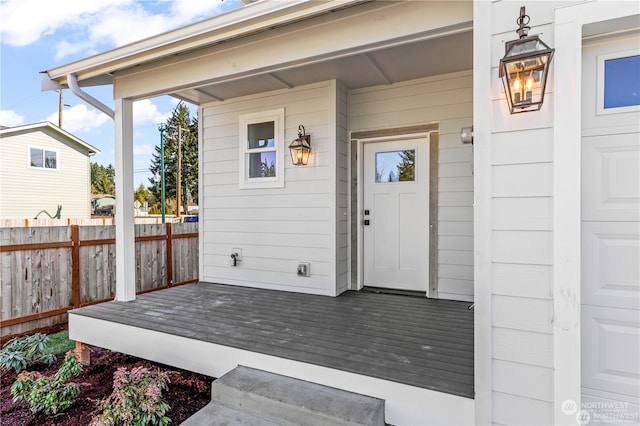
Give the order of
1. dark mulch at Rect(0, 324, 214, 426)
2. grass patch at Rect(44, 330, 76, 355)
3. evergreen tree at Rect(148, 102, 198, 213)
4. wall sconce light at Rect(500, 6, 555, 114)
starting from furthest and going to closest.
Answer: evergreen tree at Rect(148, 102, 198, 213)
grass patch at Rect(44, 330, 76, 355)
dark mulch at Rect(0, 324, 214, 426)
wall sconce light at Rect(500, 6, 555, 114)

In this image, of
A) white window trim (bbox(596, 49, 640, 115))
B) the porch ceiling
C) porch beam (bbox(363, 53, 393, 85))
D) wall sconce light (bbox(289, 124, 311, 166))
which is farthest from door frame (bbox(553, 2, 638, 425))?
wall sconce light (bbox(289, 124, 311, 166))

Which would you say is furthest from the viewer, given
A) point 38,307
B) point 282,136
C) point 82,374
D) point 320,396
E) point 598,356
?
point 282,136

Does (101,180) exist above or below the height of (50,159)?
above

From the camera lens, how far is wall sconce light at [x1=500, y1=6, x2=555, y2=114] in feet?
4.92

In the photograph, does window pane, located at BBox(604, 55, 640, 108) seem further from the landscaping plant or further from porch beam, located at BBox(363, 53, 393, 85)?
the landscaping plant

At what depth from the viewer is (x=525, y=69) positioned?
1.53 m

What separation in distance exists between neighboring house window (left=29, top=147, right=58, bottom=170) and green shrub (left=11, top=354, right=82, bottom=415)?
11.9 m

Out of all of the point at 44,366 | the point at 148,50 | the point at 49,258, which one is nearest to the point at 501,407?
the point at 148,50

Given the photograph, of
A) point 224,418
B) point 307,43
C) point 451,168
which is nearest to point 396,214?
point 451,168

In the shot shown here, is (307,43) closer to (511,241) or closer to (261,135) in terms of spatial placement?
(511,241)

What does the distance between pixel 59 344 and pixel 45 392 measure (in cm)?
140

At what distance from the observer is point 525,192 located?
1601 millimetres

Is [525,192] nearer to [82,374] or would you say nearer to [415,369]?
[415,369]

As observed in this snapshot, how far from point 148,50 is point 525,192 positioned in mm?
3158
